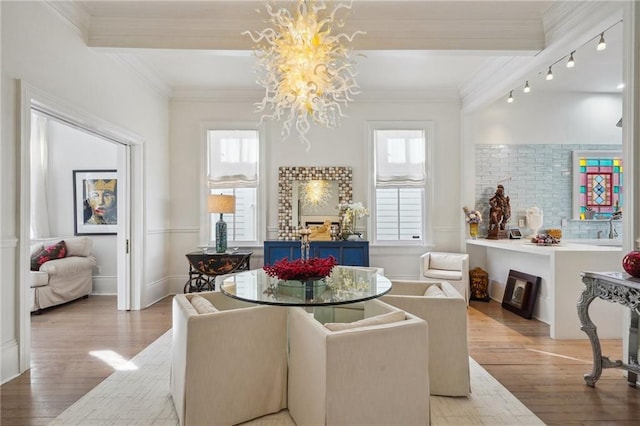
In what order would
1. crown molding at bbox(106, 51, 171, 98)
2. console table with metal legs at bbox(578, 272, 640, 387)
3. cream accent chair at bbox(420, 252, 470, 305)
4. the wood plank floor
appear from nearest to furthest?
the wood plank floor → console table with metal legs at bbox(578, 272, 640, 387) → crown molding at bbox(106, 51, 171, 98) → cream accent chair at bbox(420, 252, 470, 305)

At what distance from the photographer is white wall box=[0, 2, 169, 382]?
2814 millimetres

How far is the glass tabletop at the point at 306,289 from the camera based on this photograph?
7.16 feet

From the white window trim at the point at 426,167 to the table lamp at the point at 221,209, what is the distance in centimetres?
212

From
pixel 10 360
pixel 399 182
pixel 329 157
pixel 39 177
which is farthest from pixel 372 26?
pixel 39 177

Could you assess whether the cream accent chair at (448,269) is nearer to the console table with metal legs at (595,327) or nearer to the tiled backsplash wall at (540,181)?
the tiled backsplash wall at (540,181)

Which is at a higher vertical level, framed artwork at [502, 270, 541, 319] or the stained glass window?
the stained glass window

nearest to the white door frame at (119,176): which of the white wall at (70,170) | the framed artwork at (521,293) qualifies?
the white wall at (70,170)

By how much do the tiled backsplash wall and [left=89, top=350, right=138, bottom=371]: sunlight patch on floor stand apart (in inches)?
197

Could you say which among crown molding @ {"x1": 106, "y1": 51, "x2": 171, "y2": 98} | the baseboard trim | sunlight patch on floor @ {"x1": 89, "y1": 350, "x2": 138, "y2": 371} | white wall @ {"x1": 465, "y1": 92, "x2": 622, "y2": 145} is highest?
crown molding @ {"x1": 106, "y1": 51, "x2": 171, "y2": 98}

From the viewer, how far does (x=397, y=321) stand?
2.08 metres

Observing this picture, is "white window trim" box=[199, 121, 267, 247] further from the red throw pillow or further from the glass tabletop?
the glass tabletop

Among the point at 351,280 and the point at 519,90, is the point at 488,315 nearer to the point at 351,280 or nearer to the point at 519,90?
the point at 351,280

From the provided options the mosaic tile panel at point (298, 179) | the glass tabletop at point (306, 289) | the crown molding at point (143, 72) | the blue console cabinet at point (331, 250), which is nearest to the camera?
the glass tabletop at point (306, 289)

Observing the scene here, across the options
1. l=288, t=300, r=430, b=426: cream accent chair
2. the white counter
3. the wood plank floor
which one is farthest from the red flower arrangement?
the white counter
